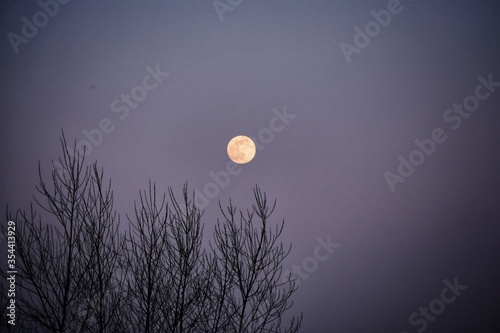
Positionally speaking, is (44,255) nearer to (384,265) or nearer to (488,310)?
(488,310)

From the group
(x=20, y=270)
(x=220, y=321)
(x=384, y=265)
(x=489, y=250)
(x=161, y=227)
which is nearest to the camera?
(x=20, y=270)

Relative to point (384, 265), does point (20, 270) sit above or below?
below

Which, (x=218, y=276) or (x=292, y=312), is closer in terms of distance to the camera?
(x=218, y=276)

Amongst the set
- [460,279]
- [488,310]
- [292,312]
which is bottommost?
[488,310]

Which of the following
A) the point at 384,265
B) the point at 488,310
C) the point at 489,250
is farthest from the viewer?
the point at 384,265

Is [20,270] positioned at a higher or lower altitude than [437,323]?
higher

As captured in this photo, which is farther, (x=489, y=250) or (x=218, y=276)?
(x=489, y=250)

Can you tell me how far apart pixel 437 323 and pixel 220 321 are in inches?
2628

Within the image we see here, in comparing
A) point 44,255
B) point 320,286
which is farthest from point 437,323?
point 44,255

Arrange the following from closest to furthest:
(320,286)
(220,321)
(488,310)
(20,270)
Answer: (20,270)
(220,321)
(488,310)
(320,286)

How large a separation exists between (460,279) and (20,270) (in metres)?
74.5

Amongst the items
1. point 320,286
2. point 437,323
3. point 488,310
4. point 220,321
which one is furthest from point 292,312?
point 220,321

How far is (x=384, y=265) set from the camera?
74875 mm

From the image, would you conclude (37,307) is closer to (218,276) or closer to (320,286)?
(218,276)
